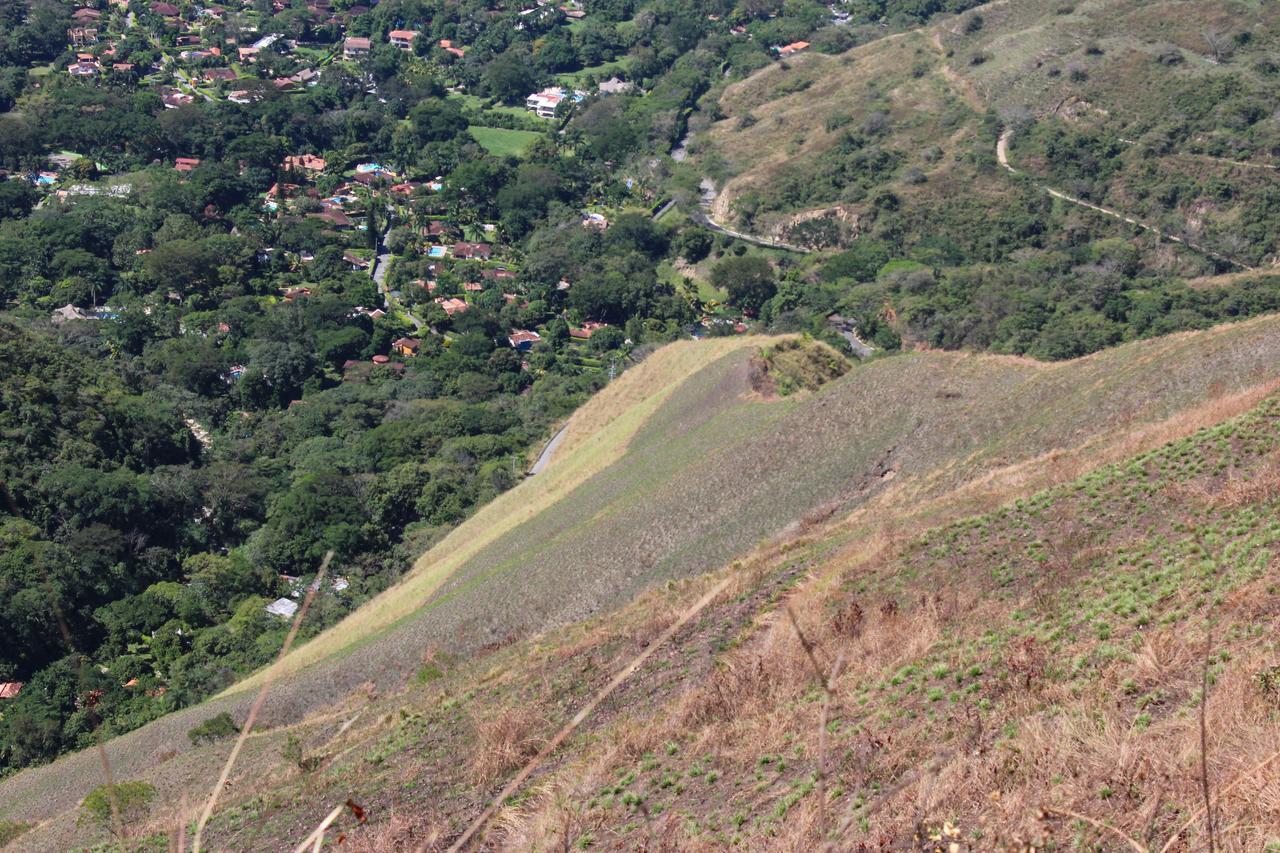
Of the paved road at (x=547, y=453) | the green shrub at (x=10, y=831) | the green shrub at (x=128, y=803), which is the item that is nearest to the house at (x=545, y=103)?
the paved road at (x=547, y=453)

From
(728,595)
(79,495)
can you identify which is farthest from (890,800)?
(79,495)

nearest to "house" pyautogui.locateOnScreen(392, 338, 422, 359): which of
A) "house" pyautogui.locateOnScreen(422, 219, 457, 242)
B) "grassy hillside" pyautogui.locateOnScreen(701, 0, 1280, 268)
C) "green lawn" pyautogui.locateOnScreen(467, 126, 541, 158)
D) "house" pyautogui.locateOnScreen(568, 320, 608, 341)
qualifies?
"house" pyautogui.locateOnScreen(568, 320, 608, 341)

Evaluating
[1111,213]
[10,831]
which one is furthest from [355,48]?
[10,831]

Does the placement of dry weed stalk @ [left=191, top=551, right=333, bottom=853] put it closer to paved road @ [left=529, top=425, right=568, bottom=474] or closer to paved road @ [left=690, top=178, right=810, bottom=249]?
paved road @ [left=529, top=425, right=568, bottom=474]

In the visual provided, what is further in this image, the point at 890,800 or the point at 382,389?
the point at 382,389

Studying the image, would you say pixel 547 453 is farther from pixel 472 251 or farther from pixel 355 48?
pixel 355 48

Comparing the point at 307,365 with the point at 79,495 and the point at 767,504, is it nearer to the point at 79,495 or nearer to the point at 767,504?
the point at 79,495
